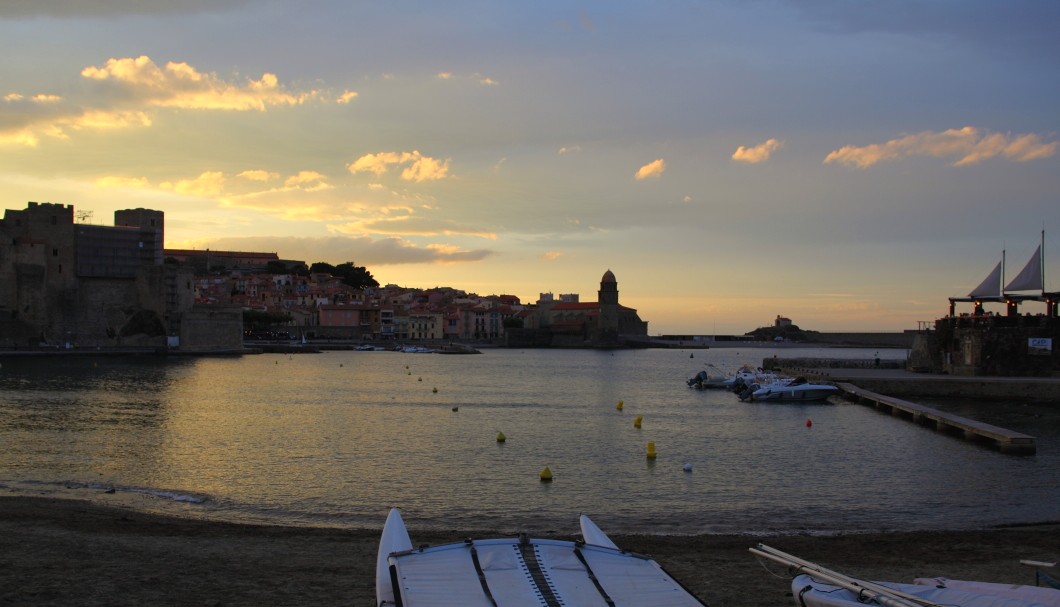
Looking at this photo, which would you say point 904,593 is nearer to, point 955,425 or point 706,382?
point 955,425

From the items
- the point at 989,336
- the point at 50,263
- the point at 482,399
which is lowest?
the point at 482,399

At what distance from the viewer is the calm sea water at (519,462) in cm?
1365

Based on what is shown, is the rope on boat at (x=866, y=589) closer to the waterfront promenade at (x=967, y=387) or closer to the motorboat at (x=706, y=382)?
the waterfront promenade at (x=967, y=387)

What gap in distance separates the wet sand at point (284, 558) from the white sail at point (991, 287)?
34179 mm

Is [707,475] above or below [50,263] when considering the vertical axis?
below

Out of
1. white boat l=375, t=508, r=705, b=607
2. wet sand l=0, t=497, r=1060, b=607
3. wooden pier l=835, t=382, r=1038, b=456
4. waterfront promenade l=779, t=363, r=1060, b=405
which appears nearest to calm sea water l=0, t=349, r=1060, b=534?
wooden pier l=835, t=382, r=1038, b=456

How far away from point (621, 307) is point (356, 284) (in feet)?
158

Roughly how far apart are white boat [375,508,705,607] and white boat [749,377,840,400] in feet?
107

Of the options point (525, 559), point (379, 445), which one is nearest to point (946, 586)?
point (525, 559)

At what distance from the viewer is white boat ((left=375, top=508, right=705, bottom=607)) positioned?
5.16 metres

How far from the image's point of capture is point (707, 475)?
1745 centimetres

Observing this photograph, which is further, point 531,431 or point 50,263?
point 50,263

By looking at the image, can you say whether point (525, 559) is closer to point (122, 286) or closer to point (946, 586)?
point (946, 586)

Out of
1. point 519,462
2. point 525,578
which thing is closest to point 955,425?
point 519,462
